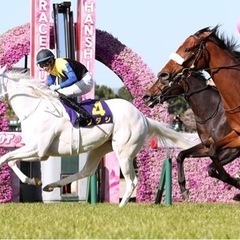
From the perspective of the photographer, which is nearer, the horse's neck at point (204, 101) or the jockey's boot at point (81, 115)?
the jockey's boot at point (81, 115)

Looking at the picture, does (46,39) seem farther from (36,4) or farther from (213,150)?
(213,150)

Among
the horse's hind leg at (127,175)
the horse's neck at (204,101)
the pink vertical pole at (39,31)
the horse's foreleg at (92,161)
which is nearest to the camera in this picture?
the horse's hind leg at (127,175)

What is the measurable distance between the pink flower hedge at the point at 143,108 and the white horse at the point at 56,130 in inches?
185

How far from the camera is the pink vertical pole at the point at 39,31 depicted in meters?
15.6

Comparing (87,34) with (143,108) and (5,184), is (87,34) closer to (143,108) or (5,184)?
(143,108)

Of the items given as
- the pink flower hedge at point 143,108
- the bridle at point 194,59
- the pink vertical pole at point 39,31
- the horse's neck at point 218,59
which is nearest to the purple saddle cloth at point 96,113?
the bridle at point 194,59

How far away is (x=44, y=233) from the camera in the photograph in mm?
6863

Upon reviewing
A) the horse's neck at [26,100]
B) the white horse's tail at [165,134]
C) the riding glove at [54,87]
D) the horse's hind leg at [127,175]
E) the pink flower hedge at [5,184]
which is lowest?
the pink flower hedge at [5,184]

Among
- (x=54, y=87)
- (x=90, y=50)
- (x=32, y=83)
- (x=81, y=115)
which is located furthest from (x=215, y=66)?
(x=90, y=50)

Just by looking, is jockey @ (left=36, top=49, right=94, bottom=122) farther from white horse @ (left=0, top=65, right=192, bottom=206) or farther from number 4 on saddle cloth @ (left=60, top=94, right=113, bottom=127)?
white horse @ (left=0, top=65, right=192, bottom=206)

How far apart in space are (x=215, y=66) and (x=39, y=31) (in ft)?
19.7

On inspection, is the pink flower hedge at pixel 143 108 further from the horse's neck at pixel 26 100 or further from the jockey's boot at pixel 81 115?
the jockey's boot at pixel 81 115

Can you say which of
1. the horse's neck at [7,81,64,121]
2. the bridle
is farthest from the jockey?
the bridle

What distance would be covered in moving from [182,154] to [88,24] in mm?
4252
